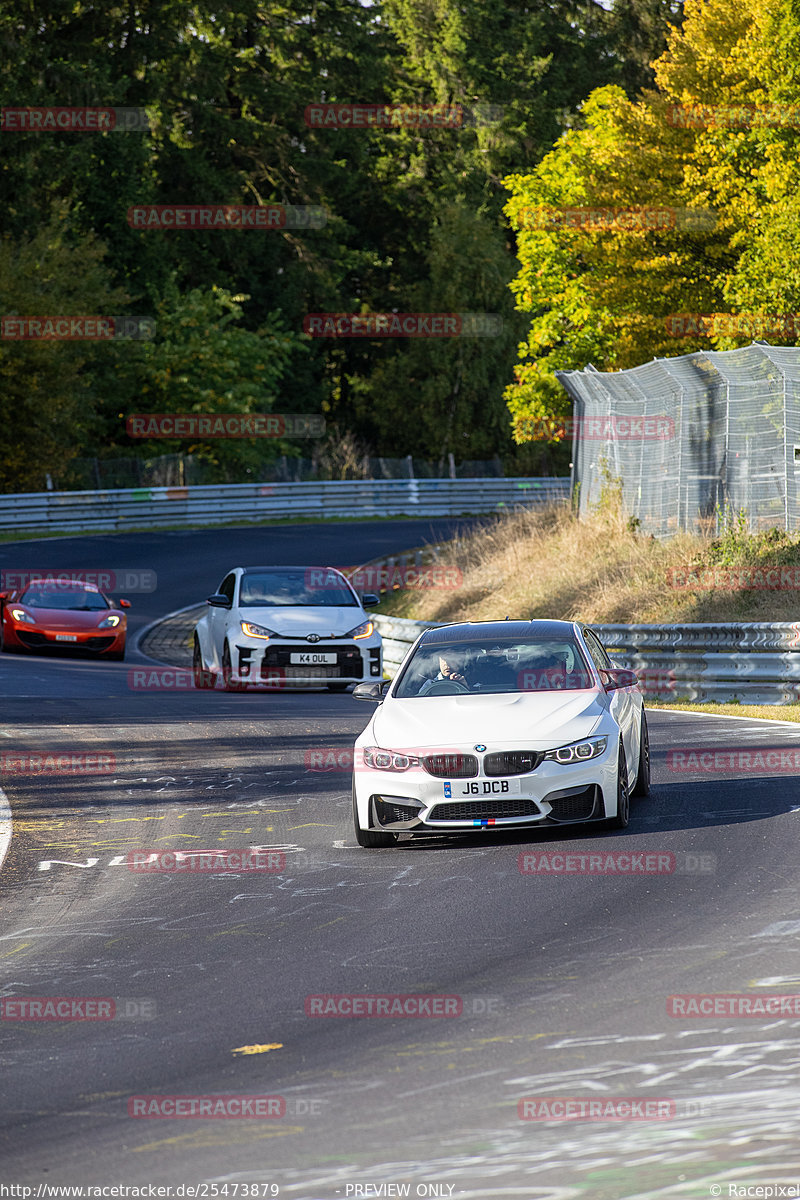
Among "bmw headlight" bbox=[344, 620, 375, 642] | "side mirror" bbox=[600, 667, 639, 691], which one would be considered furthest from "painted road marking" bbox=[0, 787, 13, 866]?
"bmw headlight" bbox=[344, 620, 375, 642]

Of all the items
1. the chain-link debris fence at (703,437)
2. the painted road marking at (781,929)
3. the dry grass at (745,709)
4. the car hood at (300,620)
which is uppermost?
the chain-link debris fence at (703,437)

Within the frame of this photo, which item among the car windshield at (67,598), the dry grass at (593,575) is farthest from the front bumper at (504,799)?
the car windshield at (67,598)

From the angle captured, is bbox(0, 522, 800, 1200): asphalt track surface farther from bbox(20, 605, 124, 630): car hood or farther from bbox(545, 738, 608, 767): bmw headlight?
bbox(20, 605, 124, 630): car hood

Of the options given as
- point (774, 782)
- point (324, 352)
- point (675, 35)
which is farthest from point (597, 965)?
point (324, 352)

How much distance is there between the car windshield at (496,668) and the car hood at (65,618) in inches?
597

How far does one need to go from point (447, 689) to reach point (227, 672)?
10.8m

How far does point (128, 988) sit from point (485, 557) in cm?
2479

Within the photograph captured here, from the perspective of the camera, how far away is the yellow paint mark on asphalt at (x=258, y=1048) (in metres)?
6.01

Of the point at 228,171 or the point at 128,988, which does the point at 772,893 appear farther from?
the point at 228,171

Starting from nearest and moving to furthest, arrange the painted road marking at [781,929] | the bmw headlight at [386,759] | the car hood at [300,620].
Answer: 1. the painted road marking at [781,929]
2. the bmw headlight at [386,759]
3. the car hood at [300,620]

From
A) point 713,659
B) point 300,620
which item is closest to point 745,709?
point 713,659

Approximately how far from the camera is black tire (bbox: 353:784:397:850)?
10133 mm

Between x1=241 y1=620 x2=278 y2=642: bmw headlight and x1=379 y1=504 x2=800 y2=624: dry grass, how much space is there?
588cm

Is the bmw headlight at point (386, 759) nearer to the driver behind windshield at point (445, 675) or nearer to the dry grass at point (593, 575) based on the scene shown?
the driver behind windshield at point (445, 675)
